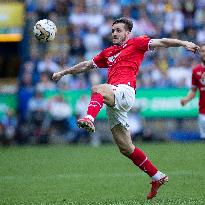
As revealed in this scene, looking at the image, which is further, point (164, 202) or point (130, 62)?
point (130, 62)

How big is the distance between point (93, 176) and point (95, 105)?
3.61m

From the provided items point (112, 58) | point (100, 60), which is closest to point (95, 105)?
point (112, 58)

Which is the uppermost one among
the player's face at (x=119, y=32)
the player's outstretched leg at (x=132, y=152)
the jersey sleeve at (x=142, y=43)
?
the player's face at (x=119, y=32)

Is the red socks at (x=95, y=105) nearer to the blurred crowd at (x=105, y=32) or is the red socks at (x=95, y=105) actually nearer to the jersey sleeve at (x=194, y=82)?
the jersey sleeve at (x=194, y=82)

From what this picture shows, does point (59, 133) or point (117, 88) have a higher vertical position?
point (117, 88)

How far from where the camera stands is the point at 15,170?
518 inches

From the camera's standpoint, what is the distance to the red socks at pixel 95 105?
8.52 meters

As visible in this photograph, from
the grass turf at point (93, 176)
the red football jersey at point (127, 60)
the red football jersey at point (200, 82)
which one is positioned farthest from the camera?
the red football jersey at point (200, 82)

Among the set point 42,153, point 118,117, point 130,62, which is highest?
point 130,62

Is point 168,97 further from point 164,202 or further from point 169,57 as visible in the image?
point 164,202

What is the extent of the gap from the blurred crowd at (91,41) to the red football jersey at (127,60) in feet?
34.3

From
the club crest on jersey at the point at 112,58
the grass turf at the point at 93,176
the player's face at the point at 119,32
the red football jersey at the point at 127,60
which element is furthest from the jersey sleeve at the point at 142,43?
the grass turf at the point at 93,176

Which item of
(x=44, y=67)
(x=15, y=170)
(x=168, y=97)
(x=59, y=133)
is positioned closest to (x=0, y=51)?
(x=44, y=67)

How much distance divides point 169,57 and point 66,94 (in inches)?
128
